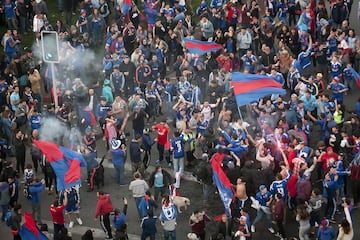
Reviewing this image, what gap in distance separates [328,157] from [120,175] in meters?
5.14

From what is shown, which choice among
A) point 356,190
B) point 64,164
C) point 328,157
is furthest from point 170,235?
point 356,190

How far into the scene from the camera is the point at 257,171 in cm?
1727

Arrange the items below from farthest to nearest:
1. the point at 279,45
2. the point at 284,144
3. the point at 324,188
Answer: the point at 279,45 < the point at 284,144 < the point at 324,188

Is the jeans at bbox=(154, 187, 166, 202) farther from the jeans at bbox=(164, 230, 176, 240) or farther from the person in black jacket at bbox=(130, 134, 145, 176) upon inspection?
the jeans at bbox=(164, 230, 176, 240)

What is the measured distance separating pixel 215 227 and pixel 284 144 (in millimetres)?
2751

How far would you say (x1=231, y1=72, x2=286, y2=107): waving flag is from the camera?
63.1 ft

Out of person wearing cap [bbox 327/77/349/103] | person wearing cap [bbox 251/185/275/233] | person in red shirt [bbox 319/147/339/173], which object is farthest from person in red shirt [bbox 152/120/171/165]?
person wearing cap [bbox 327/77/349/103]

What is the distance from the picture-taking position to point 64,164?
16844 mm

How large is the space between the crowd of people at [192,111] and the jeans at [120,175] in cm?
3

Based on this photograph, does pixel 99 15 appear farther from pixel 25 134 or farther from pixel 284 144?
pixel 284 144

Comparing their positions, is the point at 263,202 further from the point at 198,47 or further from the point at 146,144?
the point at 198,47

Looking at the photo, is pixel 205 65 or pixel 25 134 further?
pixel 205 65

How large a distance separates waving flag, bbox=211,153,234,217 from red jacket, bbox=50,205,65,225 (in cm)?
342

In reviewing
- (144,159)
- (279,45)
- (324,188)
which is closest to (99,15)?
(279,45)
